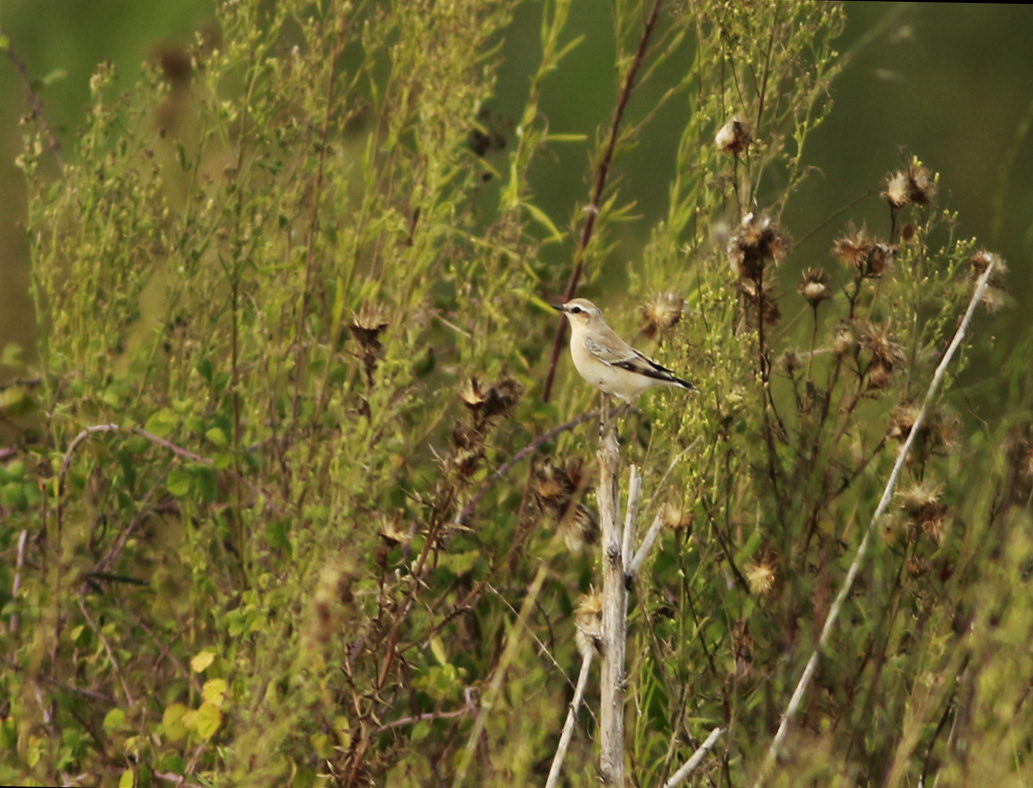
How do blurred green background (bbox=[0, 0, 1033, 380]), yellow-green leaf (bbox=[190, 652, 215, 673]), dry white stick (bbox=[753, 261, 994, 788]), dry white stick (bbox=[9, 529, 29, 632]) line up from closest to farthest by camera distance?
1. dry white stick (bbox=[753, 261, 994, 788])
2. yellow-green leaf (bbox=[190, 652, 215, 673])
3. dry white stick (bbox=[9, 529, 29, 632])
4. blurred green background (bbox=[0, 0, 1033, 380])

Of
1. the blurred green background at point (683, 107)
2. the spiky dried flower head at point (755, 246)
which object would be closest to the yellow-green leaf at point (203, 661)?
the spiky dried flower head at point (755, 246)

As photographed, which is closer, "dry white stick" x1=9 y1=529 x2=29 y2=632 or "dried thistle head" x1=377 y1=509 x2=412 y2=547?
"dried thistle head" x1=377 y1=509 x2=412 y2=547

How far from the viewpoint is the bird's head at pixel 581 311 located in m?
2.35

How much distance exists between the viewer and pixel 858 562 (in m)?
1.52

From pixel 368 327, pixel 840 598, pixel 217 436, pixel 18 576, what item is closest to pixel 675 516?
pixel 840 598

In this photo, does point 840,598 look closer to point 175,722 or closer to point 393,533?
point 393,533

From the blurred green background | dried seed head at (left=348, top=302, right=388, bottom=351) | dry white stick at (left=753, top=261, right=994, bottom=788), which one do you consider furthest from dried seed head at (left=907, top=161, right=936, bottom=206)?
the blurred green background

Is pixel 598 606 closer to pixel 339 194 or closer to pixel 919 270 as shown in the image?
pixel 919 270

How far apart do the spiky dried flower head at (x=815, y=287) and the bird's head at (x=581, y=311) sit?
556 millimetres

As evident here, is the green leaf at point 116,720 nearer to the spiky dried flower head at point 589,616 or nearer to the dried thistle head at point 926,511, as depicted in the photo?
the spiky dried flower head at point 589,616

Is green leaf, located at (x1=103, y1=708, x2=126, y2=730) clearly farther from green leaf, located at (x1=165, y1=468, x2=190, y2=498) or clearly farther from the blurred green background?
the blurred green background

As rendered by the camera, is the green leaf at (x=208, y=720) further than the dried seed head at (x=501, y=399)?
Yes

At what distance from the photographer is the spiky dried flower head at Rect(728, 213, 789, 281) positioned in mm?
1728

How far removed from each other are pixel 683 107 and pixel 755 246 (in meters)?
4.44
